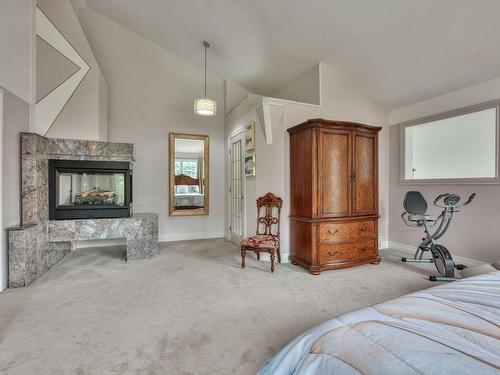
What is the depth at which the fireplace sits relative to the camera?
368cm

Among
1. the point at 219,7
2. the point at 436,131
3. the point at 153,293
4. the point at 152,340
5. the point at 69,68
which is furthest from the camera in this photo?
the point at 436,131

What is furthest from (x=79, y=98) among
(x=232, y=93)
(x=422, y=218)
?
(x=422, y=218)

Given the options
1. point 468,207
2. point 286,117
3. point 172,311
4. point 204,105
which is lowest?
point 172,311

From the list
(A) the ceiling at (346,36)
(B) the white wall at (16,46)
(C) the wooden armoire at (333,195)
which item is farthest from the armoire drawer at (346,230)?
(B) the white wall at (16,46)

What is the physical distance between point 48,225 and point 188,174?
2.55 metres

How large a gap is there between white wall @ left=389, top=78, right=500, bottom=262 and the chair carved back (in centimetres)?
226

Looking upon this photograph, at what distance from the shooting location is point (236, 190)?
507 centimetres

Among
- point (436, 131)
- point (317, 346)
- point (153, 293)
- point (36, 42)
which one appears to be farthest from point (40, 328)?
point (436, 131)

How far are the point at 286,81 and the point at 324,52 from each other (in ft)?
3.66

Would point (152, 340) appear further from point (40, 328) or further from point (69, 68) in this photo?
point (69, 68)

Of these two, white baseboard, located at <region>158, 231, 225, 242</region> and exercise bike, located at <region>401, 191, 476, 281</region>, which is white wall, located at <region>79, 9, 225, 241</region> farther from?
exercise bike, located at <region>401, 191, 476, 281</region>

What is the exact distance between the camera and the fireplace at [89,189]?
3.68 m

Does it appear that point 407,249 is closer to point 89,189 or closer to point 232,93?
point 232,93

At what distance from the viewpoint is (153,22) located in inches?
179
